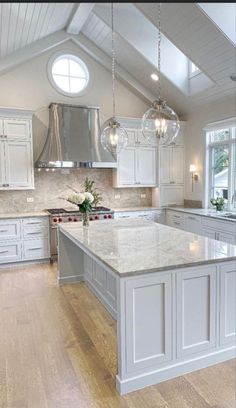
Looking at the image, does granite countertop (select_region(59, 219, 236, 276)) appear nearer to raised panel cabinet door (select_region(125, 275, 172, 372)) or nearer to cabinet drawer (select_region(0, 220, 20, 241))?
raised panel cabinet door (select_region(125, 275, 172, 372))

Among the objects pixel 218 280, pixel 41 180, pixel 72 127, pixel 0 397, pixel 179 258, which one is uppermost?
pixel 72 127

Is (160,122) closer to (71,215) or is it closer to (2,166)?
(71,215)

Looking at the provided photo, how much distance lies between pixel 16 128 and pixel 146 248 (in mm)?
3742

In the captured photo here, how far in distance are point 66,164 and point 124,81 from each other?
92.6 inches

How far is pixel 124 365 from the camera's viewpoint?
208cm

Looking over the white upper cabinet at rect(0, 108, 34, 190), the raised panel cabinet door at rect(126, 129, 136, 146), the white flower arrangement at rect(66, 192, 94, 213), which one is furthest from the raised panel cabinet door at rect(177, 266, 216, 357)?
the raised panel cabinet door at rect(126, 129, 136, 146)

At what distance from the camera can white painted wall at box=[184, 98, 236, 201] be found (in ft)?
18.0

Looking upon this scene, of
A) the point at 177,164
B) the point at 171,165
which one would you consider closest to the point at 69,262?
the point at 171,165

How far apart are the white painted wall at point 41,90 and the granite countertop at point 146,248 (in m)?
3.00

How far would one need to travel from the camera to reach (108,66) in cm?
609

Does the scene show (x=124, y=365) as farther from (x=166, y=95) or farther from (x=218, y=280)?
(x=166, y=95)

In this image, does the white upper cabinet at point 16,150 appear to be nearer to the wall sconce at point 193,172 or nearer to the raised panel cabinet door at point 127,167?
the raised panel cabinet door at point 127,167

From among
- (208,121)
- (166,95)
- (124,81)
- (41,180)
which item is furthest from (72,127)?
(208,121)

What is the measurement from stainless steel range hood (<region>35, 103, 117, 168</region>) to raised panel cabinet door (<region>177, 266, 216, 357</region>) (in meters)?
3.68
